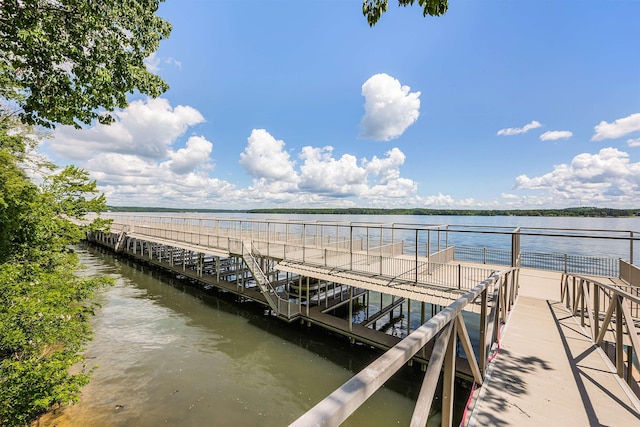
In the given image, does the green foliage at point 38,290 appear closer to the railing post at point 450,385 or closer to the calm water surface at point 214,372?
the calm water surface at point 214,372

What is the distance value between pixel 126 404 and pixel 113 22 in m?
11.7

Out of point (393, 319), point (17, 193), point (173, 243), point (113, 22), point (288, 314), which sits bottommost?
point (393, 319)

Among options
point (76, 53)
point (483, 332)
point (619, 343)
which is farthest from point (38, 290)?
point (619, 343)

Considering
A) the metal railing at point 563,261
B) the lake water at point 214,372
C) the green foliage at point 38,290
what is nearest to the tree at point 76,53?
the green foliage at point 38,290

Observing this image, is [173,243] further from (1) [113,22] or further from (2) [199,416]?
(1) [113,22]

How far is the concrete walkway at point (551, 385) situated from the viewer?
2.82 meters

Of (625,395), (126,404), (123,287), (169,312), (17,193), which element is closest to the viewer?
(625,395)

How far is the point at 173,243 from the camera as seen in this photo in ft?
76.2

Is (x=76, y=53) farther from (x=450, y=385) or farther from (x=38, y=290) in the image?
(x=450, y=385)

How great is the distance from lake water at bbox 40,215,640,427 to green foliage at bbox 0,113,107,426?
193 centimetres

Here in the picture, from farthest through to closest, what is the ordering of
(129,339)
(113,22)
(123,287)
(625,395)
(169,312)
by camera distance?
(123,287), (169,312), (129,339), (113,22), (625,395)

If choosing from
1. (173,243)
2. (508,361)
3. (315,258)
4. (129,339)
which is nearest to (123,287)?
(173,243)

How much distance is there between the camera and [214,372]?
35.6 ft

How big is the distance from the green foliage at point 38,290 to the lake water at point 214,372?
193 centimetres
